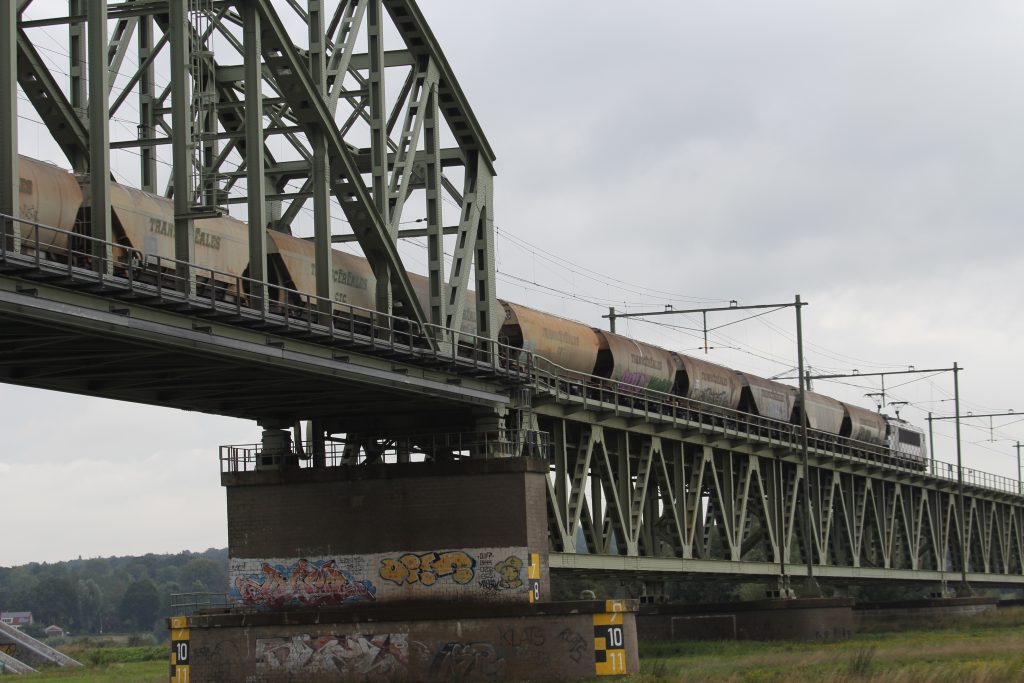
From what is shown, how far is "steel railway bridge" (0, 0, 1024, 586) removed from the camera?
3469cm

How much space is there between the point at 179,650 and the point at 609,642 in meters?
13.1

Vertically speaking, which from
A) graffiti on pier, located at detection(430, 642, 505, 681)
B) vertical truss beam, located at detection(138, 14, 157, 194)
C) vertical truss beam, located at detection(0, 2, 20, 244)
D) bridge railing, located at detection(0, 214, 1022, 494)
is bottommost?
graffiti on pier, located at detection(430, 642, 505, 681)

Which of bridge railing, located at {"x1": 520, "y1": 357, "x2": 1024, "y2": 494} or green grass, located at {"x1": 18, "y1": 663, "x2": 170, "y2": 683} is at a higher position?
bridge railing, located at {"x1": 520, "y1": 357, "x2": 1024, "y2": 494}

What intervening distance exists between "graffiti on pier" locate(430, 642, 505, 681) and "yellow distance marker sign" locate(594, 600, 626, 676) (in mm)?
2811

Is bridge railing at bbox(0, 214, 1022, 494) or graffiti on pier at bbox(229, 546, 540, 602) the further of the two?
graffiti on pier at bbox(229, 546, 540, 602)

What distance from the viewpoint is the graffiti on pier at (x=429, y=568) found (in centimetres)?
4891

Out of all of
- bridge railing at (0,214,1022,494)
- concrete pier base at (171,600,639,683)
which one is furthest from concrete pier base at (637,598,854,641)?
concrete pier base at (171,600,639,683)

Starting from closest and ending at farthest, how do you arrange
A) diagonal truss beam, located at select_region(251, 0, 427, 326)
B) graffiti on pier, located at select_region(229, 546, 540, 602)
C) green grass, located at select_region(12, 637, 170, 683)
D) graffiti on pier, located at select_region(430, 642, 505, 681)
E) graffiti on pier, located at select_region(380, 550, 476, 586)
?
diagonal truss beam, located at select_region(251, 0, 427, 326)
graffiti on pier, located at select_region(430, 642, 505, 681)
graffiti on pier, located at select_region(229, 546, 540, 602)
graffiti on pier, located at select_region(380, 550, 476, 586)
green grass, located at select_region(12, 637, 170, 683)

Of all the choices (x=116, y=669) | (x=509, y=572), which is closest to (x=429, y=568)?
(x=509, y=572)

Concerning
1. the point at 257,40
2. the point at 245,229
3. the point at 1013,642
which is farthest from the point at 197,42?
the point at 1013,642

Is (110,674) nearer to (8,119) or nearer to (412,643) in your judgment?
(412,643)

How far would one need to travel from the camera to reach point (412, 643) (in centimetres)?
4703

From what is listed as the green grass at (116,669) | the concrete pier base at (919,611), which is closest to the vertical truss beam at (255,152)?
the green grass at (116,669)

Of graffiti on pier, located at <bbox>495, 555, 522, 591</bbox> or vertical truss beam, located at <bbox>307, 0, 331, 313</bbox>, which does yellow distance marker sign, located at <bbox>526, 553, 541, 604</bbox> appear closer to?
graffiti on pier, located at <bbox>495, 555, 522, 591</bbox>
